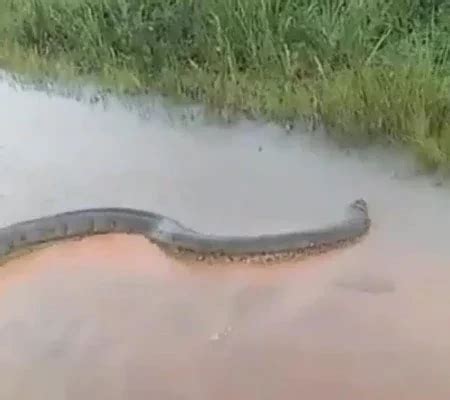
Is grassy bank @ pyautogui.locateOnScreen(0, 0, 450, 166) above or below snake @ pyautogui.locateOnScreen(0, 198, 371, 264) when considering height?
above

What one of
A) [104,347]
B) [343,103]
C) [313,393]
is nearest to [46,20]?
[343,103]

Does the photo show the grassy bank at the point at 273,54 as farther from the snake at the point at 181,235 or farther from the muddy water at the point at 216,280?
the snake at the point at 181,235

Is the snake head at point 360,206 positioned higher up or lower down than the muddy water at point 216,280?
higher up

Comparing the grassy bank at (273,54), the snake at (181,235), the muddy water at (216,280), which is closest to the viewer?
the muddy water at (216,280)

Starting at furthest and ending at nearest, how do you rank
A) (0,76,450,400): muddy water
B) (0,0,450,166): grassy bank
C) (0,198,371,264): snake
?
(0,0,450,166): grassy bank
(0,198,371,264): snake
(0,76,450,400): muddy water

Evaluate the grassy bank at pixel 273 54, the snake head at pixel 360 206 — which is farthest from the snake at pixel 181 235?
the grassy bank at pixel 273 54

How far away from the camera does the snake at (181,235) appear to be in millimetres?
2252

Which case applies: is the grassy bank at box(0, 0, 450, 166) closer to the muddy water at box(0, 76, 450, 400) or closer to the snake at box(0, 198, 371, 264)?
the muddy water at box(0, 76, 450, 400)

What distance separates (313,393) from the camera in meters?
1.79

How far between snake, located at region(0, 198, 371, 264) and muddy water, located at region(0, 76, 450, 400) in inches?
1.2

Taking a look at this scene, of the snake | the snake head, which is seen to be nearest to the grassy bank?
the snake head

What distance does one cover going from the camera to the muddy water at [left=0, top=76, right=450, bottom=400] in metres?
1.85

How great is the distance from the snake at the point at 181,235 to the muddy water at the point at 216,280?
3 centimetres

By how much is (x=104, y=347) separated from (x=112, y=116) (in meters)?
1.06
